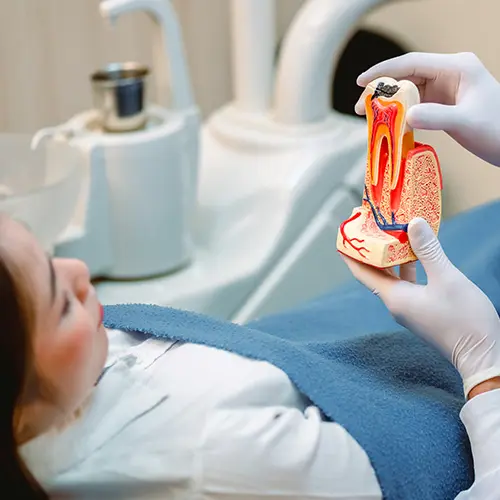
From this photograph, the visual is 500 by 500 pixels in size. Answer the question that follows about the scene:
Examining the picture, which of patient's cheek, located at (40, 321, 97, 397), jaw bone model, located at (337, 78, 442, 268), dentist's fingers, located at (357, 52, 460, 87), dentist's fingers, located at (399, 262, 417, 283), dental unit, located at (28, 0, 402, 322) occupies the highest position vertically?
dentist's fingers, located at (357, 52, 460, 87)

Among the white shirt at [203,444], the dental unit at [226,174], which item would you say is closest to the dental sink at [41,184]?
the dental unit at [226,174]

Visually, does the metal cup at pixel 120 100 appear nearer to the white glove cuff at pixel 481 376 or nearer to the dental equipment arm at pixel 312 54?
the dental equipment arm at pixel 312 54

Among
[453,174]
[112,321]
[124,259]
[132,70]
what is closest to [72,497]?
[112,321]

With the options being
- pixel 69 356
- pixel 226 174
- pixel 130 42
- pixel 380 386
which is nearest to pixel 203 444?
pixel 69 356

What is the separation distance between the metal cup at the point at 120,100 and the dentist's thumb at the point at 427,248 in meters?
0.57

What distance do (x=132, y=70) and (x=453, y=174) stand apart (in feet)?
1.78

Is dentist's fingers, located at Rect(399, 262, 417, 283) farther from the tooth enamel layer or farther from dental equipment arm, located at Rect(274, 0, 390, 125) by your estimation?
dental equipment arm, located at Rect(274, 0, 390, 125)

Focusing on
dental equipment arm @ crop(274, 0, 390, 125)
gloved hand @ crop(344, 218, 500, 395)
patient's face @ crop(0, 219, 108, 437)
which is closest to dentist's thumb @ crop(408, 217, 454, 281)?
gloved hand @ crop(344, 218, 500, 395)

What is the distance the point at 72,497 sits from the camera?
1.78ft

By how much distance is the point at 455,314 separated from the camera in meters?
0.66

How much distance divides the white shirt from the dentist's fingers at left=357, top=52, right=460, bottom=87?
11.1 inches

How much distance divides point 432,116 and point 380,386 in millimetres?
234

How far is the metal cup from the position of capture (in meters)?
1.09

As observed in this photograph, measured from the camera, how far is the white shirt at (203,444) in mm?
539
